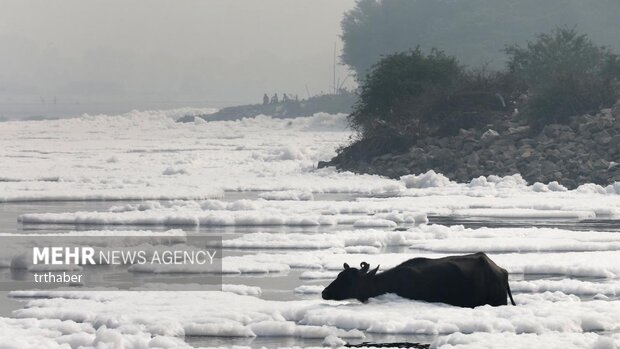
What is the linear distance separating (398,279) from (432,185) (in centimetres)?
2117

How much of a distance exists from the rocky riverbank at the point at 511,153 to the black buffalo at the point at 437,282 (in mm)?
21420

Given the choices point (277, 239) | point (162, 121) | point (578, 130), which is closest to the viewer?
point (277, 239)

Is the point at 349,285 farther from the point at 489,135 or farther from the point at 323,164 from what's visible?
the point at 323,164

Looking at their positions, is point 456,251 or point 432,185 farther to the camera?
point 432,185

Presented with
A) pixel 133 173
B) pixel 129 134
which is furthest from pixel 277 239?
pixel 129 134

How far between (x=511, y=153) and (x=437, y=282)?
84.9 ft

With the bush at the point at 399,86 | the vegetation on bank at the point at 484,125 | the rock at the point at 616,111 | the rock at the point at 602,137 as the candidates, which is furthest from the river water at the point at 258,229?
the bush at the point at 399,86

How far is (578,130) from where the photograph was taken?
130 ft

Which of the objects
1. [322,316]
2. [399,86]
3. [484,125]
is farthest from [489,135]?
[322,316]

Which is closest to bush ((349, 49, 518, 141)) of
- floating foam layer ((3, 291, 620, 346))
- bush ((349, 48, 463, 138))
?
bush ((349, 48, 463, 138))

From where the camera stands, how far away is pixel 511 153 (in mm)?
39125

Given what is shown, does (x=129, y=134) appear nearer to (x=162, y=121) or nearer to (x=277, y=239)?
(x=162, y=121)

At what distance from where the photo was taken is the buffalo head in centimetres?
1379

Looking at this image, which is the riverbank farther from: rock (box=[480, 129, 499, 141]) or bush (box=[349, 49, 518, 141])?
rock (box=[480, 129, 499, 141])
